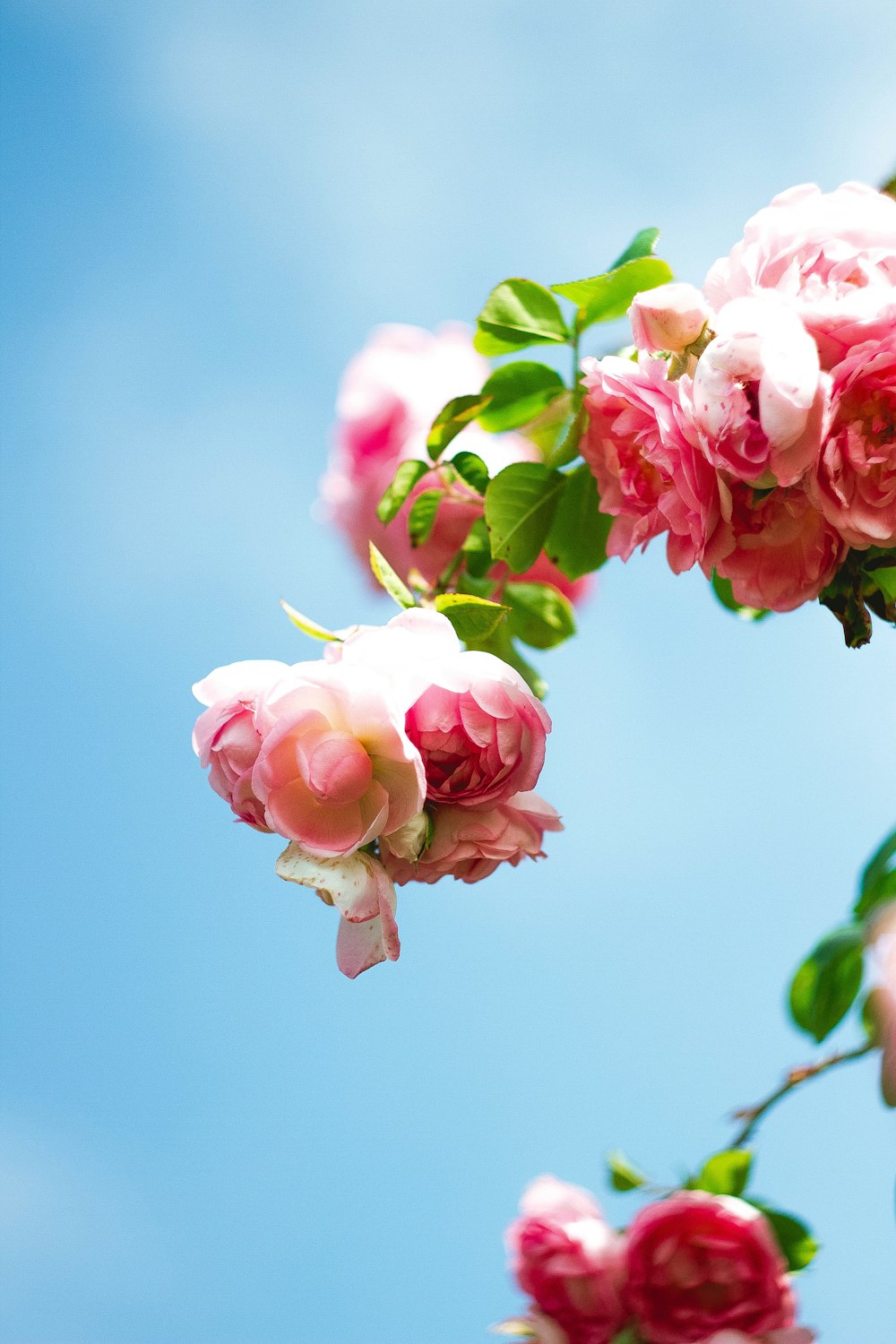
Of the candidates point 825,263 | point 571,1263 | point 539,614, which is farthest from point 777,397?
point 571,1263

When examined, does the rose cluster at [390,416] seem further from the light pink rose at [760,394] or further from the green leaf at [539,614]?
the light pink rose at [760,394]

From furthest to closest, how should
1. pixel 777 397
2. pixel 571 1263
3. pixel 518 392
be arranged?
pixel 571 1263 → pixel 518 392 → pixel 777 397

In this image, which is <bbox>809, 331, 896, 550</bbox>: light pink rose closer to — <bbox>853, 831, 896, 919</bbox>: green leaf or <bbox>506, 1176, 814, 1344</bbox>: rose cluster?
<bbox>853, 831, 896, 919</bbox>: green leaf

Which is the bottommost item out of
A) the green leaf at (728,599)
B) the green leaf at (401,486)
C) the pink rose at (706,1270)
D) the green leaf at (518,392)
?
the pink rose at (706,1270)

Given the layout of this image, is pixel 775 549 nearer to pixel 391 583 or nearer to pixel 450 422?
pixel 391 583

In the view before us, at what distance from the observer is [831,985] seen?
3.09 feet

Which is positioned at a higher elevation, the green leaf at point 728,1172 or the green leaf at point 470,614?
the green leaf at point 470,614

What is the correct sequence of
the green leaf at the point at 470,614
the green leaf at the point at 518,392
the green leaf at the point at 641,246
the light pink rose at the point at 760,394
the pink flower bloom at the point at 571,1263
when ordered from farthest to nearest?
the pink flower bloom at the point at 571,1263, the green leaf at the point at 518,392, the green leaf at the point at 641,246, the green leaf at the point at 470,614, the light pink rose at the point at 760,394

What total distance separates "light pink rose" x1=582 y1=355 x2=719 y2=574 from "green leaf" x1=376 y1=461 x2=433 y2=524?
21 cm

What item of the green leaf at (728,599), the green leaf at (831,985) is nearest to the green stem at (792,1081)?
the green leaf at (831,985)

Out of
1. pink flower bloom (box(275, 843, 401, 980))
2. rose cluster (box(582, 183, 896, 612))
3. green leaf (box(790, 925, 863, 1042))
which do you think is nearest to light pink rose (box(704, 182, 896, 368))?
rose cluster (box(582, 183, 896, 612))

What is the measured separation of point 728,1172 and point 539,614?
0.53 meters

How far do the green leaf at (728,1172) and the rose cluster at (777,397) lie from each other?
0.58 m

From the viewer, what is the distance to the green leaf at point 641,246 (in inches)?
34.0
